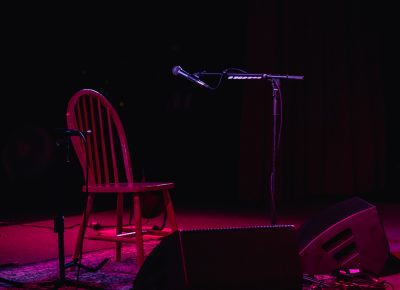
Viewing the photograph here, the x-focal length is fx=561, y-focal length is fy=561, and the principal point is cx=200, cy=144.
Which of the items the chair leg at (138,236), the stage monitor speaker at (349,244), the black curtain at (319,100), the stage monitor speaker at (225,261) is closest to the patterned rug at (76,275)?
the chair leg at (138,236)

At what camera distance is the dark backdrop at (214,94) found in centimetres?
589

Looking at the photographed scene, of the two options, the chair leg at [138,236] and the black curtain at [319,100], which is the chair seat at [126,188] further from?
the black curtain at [319,100]

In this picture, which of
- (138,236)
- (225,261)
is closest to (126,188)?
(138,236)

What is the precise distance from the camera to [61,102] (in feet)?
19.6

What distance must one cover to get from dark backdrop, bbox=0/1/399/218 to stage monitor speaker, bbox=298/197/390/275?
344cm

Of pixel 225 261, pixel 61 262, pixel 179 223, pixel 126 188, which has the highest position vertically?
pixel 126 188

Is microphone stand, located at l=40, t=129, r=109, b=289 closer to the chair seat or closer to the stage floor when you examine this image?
the chair seat

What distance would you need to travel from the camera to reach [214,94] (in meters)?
6.67

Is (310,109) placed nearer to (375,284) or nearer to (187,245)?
(375,284)

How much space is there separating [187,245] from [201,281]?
116 mm

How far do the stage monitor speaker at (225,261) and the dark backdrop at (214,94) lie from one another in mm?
3918

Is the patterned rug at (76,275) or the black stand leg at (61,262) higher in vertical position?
the black stand leg at (61,262)

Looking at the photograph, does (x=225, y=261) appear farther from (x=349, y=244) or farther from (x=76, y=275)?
(x=76, y=275)

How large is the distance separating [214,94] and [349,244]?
173 inches
